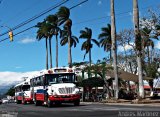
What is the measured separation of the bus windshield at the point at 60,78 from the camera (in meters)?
33.4

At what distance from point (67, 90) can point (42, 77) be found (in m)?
2.83

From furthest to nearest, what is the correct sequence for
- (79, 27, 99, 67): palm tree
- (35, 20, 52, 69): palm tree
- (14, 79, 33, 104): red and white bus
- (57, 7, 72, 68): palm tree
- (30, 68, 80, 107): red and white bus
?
(79, 27, 99, 67): palm tree < (35, 20, 52, 69): palm tree < (57, 7, 72, 68): palm tree < (14, 79, 33, 104): red and white bus < (30, 68, 80, 107): red and white bus

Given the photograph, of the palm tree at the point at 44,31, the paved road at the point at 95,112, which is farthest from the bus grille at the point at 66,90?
the palm tree at the point at 44,31

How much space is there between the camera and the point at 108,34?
3472 inches

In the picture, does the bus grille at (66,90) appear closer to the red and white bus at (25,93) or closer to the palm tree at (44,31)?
the red and white bus at (25,93)

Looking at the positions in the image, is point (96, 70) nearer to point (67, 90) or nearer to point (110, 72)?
point (110, 72)

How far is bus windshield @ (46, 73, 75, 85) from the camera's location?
110 ft

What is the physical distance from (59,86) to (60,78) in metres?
0.94

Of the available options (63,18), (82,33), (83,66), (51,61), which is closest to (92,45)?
(82,33)

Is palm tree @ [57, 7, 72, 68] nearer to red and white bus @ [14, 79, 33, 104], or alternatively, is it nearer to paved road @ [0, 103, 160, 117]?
red and white bus @ [14, 79, 33, 104]

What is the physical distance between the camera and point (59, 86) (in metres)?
32.8

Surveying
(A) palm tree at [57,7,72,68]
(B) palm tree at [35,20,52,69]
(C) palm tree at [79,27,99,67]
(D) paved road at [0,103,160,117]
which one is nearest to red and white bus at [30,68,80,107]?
(D) paved road at [0,103,160,117]

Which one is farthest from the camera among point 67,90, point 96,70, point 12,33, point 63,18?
point 63,18

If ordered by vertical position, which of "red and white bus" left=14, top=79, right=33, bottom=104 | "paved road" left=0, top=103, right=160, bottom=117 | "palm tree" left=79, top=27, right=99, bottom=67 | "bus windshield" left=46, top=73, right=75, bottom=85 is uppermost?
"palm tree" left=79, top=27, right=99, bottom=67
